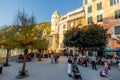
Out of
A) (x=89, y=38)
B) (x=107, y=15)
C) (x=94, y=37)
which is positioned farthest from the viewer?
(x=107, y=15)

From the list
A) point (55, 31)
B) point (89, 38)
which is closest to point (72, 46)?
point (89, 38)

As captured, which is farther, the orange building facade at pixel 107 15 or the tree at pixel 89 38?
the orange building facade at pixel 107 15

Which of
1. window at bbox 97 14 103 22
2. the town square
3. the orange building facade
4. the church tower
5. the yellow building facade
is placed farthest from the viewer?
the church tower

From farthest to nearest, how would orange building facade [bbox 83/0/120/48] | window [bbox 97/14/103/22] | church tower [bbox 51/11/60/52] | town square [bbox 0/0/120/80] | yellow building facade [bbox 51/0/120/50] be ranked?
church tower [bbox 51/11/60/52] → window [bbox 97/14/103/22] → yellow building facade [bbox 51/0/120/50] → orange building facade [bbox 83/0/120/48] → town square [bbox 0/0/120/80]

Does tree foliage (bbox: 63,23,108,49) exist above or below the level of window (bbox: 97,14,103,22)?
below

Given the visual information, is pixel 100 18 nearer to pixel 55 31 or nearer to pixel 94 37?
pixel 94 37

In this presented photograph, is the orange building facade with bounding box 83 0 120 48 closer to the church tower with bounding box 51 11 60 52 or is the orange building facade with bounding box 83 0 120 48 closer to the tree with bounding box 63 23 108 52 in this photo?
the tree with bounding box 63 23 108 52

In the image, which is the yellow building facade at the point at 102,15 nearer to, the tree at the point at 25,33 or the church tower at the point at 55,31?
the church tower at the point at 55,31

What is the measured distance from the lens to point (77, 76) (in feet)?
62.5

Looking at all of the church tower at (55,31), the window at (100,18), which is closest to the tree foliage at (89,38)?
the window at (100,18)

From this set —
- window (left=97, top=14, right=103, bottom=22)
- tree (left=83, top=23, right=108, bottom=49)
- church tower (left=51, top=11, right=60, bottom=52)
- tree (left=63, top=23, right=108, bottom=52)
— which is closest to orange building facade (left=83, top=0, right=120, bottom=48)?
window (left=97, top=14, right=103, bottom=22)

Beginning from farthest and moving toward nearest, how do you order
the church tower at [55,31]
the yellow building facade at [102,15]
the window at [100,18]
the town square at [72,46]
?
1. the church tower at [55,31]
2. the window at [100,18]
3. the yellow building facade at [102,15]
4. the town square at [72,46]

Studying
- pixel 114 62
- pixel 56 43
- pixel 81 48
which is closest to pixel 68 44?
pixel 81 48

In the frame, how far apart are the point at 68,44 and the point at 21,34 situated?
16.2 m
